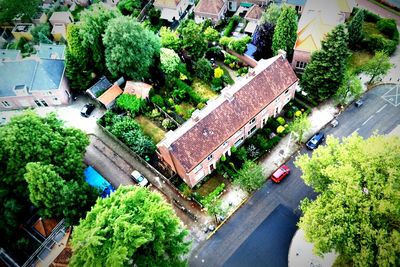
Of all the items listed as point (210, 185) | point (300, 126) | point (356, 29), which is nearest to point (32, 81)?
point (210, 185)

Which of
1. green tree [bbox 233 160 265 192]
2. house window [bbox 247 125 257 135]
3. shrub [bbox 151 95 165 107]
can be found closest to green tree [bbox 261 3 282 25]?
house window [bbox 247 125 257 135]

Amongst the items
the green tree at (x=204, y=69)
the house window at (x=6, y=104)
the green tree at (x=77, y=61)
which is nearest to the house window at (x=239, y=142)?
the green tree at (x=204, y=69)

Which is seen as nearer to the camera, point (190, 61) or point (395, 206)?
point (395, 206)

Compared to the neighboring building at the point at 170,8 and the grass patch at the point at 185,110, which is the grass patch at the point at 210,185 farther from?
the neighboring building at the point at 170,8

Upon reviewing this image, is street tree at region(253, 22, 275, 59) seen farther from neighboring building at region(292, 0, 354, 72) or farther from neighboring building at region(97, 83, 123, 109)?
neighboring building at region(97, 83, 123, 109)

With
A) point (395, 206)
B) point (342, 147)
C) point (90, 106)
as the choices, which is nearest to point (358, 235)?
point (395, 206)

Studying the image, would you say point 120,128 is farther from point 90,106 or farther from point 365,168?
point 365,168

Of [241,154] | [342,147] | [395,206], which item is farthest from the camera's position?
[241,154]

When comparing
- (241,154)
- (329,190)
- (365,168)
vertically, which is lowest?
(241,154)
